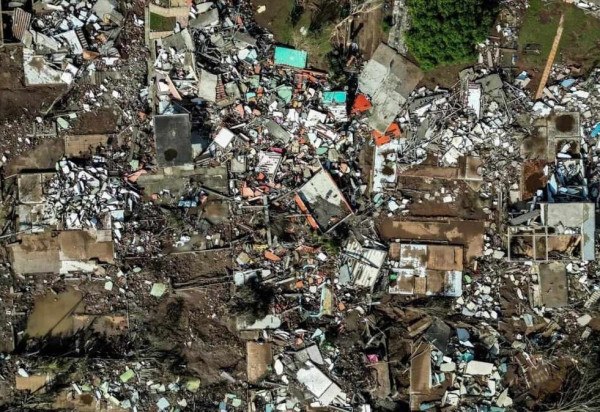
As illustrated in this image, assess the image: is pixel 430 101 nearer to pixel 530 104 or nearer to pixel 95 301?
pixel 530 104

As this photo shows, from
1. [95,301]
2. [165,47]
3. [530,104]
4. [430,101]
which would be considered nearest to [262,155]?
[165,47]

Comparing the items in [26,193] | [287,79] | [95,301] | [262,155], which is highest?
[287,79]

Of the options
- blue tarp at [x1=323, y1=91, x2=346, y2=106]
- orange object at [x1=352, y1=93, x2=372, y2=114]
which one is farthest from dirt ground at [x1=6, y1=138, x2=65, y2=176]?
orange object at [x1=352, y1=93, x2=372, y2=114]

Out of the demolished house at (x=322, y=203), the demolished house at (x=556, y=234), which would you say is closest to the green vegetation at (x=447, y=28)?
the demolished house at (x=322, y=203)

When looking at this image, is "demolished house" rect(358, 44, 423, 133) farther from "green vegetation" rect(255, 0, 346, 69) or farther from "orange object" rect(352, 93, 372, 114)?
"green vegetation" rect(255, 0, 346, 69)

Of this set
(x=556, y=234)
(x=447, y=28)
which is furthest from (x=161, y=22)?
(x=556, y=234)

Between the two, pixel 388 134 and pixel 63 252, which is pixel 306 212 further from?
pixel 63 252
